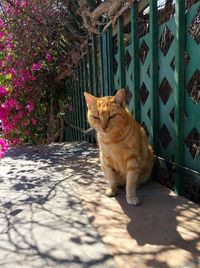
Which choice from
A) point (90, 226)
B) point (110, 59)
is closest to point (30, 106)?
point (110, 59)

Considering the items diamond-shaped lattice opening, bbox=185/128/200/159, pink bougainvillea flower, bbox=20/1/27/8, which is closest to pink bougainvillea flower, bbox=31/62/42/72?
pink bougainvillea flower, bbox=20/1/27/8

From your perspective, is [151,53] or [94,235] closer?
[94,235]

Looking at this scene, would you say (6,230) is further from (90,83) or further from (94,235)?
(90,83)

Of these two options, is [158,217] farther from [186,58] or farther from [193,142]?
[186,58]

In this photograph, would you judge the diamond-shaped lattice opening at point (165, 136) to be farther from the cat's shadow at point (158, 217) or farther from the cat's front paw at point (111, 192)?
the cat's front paw at point (111, 192)

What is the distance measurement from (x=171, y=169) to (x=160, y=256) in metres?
1.09

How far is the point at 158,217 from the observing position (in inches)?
81.5

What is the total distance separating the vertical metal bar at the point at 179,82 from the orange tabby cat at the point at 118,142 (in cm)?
34

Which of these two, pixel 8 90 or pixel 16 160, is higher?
pixel 8 90

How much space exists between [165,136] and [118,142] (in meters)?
0.48

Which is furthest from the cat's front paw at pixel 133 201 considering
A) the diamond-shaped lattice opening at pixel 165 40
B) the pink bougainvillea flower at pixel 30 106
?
the pink bougainvillea flower at pixel 30 106

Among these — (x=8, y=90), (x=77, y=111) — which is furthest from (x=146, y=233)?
(x=8, y=90)

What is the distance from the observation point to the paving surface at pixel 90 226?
1.61m

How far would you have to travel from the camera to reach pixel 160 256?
5.20 ft
